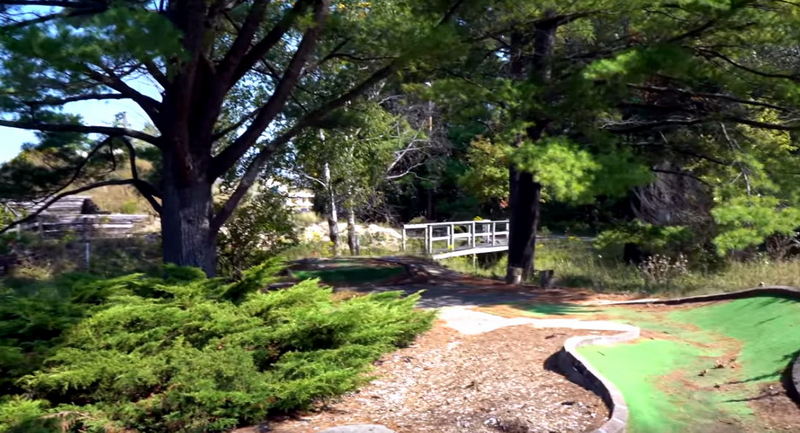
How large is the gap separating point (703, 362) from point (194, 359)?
533cm

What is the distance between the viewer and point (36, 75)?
9258 millimetres

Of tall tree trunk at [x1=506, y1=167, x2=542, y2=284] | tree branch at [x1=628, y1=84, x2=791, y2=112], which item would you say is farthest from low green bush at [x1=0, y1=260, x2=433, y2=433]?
tall tree trunk at [x1=506, y1=167, x2=542, y2=284]

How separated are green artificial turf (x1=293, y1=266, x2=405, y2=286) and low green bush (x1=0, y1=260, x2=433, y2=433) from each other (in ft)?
31.6

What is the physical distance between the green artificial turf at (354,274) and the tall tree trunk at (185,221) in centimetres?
619

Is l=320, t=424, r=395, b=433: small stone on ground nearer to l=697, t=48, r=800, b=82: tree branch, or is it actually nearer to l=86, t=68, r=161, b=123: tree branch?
l=86, t=68, r=161, b=123: tree branch

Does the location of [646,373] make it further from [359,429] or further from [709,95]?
[709,95]

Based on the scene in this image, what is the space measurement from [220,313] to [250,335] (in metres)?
0.46

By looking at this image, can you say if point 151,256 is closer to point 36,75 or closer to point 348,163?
point 348,163

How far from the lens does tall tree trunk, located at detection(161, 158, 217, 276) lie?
464 inches

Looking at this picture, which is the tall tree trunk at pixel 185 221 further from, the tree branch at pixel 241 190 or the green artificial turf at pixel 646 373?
the green artificial turf at pixel 646 373

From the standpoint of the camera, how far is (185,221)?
11.8 metres

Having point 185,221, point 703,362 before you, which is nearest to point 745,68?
point 703,362

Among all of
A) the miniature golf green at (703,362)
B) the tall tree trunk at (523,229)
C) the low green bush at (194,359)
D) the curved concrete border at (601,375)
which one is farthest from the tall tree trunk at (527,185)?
the low green bush at (194,359)

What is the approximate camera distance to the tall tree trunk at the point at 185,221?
11789mm
